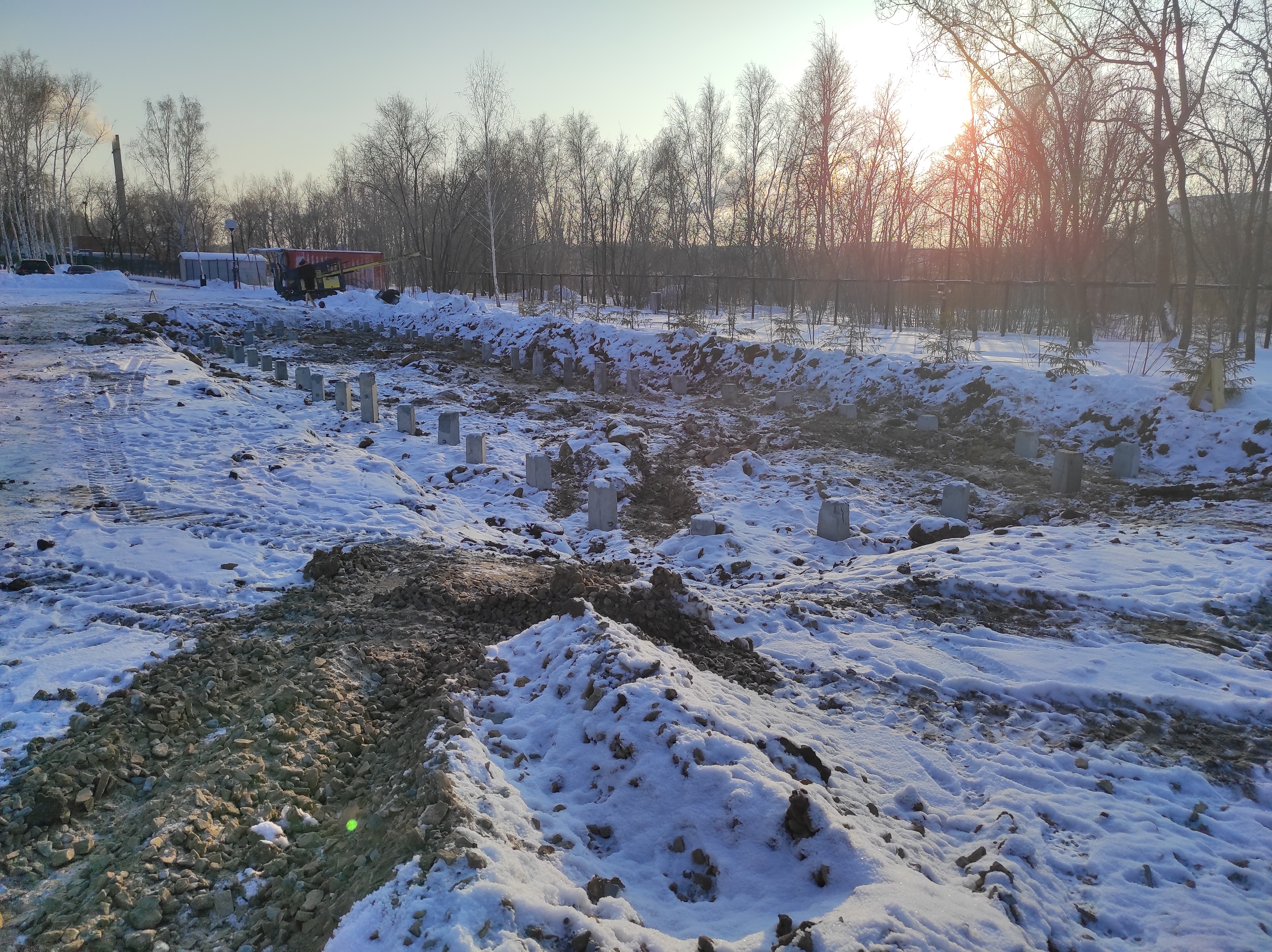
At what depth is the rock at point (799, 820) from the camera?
3.07 m

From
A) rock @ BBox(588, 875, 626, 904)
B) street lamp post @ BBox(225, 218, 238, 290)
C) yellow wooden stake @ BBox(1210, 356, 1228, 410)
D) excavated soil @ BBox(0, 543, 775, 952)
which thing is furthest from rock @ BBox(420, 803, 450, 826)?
street lamp post @ BBox(225, 218, 238, 290)

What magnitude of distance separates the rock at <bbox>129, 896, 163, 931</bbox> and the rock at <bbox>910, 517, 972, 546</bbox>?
6624mm

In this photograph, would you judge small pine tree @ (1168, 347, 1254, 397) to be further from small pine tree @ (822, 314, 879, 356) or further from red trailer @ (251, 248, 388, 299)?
red trailer @ (251, 248, 388, 299)

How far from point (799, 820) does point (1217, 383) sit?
9.90m

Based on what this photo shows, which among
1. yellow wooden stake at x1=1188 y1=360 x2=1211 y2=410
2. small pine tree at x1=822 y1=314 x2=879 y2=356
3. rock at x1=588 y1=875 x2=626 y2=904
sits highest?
small pine tree at x1=822 y1=314 x2=879 y2=356

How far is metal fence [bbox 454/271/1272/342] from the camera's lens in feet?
58.7

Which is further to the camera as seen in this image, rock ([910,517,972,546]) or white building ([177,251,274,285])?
white building ([177,251,274,285])

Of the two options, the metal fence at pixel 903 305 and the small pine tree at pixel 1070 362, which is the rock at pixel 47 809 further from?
the metal fence at pixel 903 305

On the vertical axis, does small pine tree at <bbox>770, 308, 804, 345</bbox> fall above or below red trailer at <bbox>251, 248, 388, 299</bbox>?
below

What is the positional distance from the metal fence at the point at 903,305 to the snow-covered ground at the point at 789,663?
5734mm

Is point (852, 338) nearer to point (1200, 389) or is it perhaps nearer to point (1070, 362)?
point (1070, 362)

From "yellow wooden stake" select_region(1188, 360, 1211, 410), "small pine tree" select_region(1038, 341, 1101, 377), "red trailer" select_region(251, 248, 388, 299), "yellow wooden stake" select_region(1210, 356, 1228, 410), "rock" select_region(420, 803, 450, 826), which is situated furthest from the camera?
"red trailer" select_region(251, 248, 388, 299)

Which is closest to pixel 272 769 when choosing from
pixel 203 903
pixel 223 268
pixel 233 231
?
pixel 203 903

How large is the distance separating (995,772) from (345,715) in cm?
358
